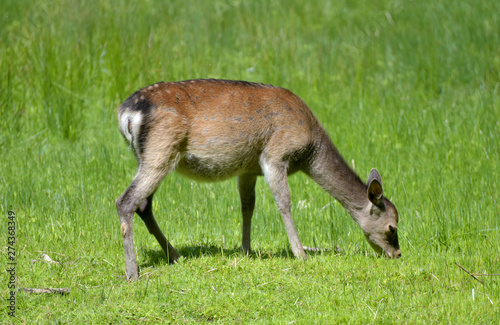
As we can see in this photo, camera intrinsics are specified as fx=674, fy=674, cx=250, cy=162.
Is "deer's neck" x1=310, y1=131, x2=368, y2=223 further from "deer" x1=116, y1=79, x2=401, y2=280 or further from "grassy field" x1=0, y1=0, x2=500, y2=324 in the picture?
Answer: "grassy field" x1=0, y1=0, x2=500, y2=324

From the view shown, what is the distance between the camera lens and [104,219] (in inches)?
272

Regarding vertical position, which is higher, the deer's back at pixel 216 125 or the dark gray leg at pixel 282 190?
the deer's back at pixel 216 125

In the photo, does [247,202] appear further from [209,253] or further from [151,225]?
[151,225]

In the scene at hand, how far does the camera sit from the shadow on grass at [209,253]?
6.27m

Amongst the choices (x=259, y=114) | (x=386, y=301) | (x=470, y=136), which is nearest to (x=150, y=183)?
(x=259, y=114)

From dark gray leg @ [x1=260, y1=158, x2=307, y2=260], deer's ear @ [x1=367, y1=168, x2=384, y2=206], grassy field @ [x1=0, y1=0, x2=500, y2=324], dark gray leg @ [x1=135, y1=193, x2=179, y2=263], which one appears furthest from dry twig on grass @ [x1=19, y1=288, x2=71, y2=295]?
deer's ear @ [x1=367, y1=168, x2=384, y2=206]

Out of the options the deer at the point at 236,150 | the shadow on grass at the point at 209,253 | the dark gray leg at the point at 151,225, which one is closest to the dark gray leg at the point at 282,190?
the deer at the point at 236,150

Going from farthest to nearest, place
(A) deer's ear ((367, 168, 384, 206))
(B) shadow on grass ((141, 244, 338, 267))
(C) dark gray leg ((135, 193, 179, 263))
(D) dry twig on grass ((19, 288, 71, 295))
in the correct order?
(A) deer's ear ((367, 168, 384, 206)), (B) shadow on grass ((141, 244, 338, 267)), (C) dark gray leg ((135, 193, 179, 263)), (D) dry twig on grass ((19, 288, 71, 295))

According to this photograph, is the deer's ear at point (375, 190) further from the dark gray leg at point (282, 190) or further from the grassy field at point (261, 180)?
the dark gray leg at point (282, 190)

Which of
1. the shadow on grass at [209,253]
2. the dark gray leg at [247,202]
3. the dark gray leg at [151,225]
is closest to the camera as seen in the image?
the dark gray leg at [151,225]

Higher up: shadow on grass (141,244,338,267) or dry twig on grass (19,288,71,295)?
dry twig on grass (19,288,71,295)

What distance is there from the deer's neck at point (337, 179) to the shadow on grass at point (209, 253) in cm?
54

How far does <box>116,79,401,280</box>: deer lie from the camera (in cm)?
574

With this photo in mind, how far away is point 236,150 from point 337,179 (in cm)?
123
